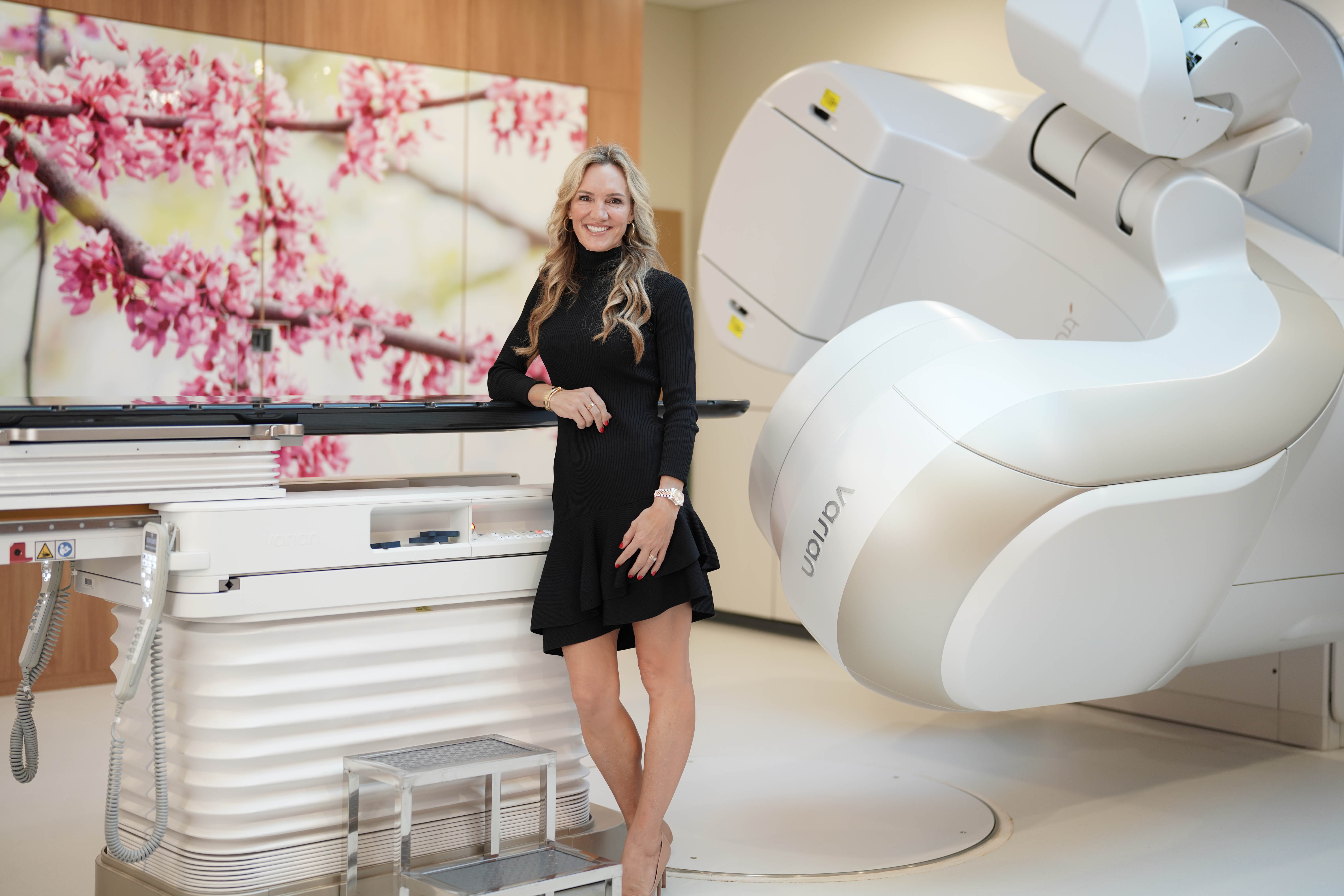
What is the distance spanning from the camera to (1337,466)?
2785 mm

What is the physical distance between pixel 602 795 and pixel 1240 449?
1580 millimetres

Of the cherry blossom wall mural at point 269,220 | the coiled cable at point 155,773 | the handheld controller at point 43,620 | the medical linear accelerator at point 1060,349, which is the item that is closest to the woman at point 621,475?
the medical linear accelerator at point 1060,349

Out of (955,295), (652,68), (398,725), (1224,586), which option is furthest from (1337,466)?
(652,68)

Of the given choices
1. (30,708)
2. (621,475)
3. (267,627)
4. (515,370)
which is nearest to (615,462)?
(621,475)

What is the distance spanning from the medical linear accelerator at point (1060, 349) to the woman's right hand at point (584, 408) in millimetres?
437

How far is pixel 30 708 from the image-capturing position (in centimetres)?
206

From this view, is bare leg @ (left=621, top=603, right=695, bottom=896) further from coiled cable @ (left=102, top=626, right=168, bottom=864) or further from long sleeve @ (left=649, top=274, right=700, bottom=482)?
coiled cable @ (left=102, top=626, right=168, bottom=864)

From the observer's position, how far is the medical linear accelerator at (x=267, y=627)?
72.9 inches

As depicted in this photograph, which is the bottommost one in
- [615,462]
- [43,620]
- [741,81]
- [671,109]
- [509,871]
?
[509,871]

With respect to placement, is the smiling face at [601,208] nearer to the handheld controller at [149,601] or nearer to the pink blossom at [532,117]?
the handheld controller at [149,601]

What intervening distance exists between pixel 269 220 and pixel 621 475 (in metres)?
2.45

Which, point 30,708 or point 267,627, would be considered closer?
point 267,627

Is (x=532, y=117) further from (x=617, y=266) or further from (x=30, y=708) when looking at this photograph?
(x=30, y=708)

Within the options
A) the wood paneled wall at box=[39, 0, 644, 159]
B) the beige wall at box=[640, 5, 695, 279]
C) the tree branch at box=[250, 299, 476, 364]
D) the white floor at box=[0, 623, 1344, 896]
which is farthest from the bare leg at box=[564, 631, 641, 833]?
the beige wall at box=[640, 5, 695, 279]
